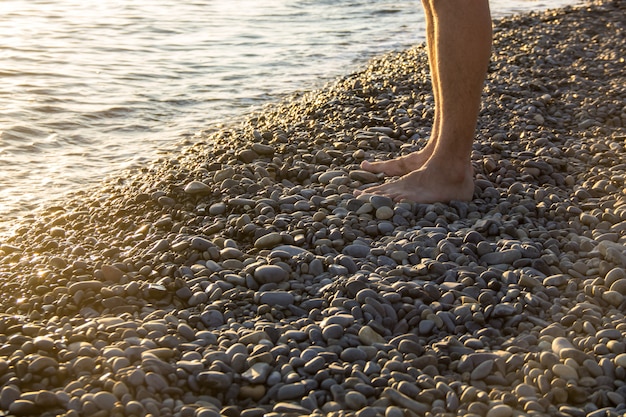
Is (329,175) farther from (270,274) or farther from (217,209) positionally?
(270,274)

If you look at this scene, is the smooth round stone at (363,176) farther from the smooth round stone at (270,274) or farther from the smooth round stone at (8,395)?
the smooth round stone at (8,395)

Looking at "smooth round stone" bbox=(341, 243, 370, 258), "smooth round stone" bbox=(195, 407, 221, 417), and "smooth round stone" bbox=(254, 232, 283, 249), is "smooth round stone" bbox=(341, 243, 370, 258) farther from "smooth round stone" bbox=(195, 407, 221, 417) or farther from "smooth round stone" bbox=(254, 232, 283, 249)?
"smooth round stone" bbox=(195, 407, 221, 417)

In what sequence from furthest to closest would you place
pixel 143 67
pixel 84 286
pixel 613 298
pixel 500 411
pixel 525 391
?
pixel 143 67 < pixel 84 286 < pixel 613 298 < pixel 525 391 < pixel 500 411

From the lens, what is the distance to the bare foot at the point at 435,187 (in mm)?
3875

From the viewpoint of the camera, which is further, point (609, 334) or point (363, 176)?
point (363, 176)

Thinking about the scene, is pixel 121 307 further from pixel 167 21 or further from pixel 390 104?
pixel 167 21

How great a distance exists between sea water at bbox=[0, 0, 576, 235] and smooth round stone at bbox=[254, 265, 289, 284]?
185 centimetres

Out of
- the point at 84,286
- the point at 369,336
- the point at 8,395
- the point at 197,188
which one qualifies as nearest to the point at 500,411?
the point at 369,336

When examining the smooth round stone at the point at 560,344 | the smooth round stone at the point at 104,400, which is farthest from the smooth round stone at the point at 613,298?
the smooth round stone at the point at 104,400

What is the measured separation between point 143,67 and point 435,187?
16.4ft

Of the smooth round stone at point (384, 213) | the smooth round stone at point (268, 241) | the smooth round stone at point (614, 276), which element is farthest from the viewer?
the smooth round stone at point (384, 213)

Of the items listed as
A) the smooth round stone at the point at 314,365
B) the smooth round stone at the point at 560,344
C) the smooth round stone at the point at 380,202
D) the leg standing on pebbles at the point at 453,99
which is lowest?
the smooth round stone at the point at 560,344

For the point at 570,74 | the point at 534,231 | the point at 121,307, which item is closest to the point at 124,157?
the point at 121,307

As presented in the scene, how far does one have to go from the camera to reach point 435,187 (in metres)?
3.90
